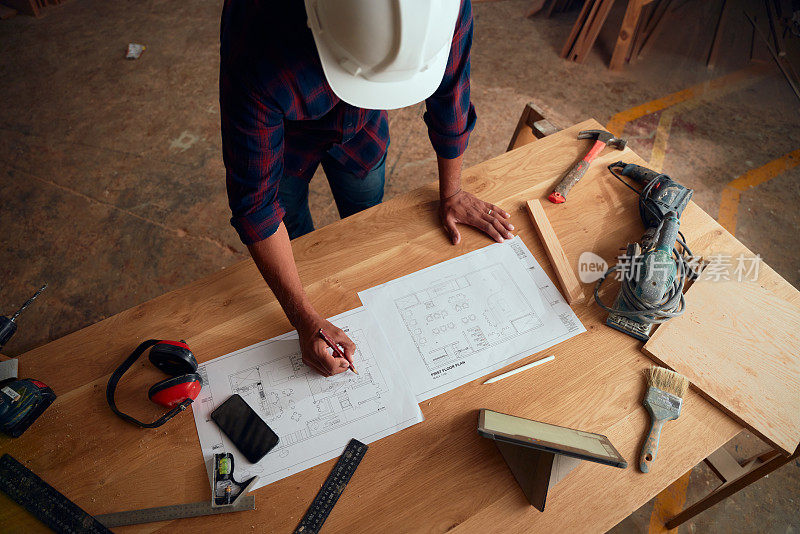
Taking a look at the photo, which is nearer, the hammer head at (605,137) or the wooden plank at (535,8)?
the hammer head at (605,137)

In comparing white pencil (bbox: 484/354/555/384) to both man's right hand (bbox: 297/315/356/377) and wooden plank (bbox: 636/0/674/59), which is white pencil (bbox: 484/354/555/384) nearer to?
man's right hand (bbox: 297/315/356/377)

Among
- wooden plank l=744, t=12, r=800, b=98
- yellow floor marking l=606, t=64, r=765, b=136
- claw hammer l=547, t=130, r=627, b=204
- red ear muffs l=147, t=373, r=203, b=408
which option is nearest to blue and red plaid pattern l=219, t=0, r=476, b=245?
red ear muffs l=147, t=373, r=203, b=408

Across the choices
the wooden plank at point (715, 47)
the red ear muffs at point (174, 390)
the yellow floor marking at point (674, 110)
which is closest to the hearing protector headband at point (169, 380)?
the red ear muffs at point (174, 390)

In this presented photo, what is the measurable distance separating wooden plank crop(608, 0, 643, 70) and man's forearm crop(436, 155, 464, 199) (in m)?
3.05

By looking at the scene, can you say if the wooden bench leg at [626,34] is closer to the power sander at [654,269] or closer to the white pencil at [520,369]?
the power sander at [654,269]

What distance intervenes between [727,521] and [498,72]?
344 centimetres

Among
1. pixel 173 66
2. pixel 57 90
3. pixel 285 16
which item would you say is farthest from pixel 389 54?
pixel 57 90

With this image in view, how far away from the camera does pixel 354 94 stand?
1042mm

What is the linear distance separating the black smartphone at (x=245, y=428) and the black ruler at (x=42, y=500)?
339mm

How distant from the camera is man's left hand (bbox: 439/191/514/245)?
1567mm

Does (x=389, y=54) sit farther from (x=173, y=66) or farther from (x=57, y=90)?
(x=57, y=90)

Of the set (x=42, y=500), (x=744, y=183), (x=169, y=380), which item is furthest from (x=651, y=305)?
(x=744, y=183)

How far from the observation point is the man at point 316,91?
933mm

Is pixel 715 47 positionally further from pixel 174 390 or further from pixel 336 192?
pixel 174 390
